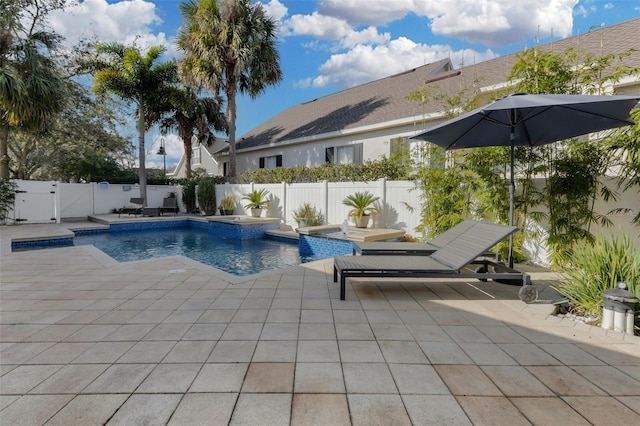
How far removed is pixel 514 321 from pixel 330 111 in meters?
14.1

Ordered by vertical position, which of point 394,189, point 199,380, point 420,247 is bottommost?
point 199,380

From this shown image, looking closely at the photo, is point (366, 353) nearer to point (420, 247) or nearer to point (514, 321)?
point (514, 321)

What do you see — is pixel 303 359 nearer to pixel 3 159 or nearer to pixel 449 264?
pixel 449 264

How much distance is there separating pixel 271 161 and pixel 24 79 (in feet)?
32.2

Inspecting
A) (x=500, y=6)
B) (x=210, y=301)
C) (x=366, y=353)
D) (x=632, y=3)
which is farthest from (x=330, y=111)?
(x=366, y=353)

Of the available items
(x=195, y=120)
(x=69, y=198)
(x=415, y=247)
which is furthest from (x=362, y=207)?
(x=195, y=120)

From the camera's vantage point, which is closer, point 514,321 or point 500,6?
point 514,321

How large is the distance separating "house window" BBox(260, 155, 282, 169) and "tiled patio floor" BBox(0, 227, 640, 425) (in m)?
12.5

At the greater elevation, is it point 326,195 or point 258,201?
point 326,195

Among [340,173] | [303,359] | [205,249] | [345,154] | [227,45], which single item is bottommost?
[205,249]

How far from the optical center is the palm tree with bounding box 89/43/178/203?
51.1ft

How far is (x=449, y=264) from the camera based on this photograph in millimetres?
4176

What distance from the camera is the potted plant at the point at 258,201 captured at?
1269 cm

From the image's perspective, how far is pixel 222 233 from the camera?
12.0 meters
